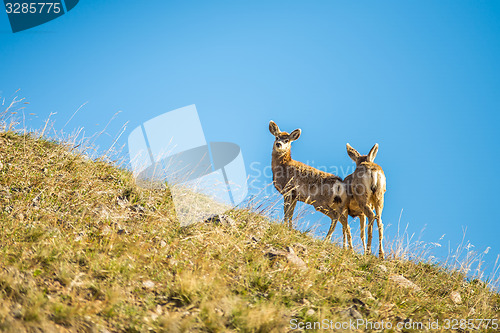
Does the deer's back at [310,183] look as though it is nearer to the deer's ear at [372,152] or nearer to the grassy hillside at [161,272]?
the deer's ear at [372,152]

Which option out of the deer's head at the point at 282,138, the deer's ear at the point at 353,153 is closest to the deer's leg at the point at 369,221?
the deer's ear at the point at 353,153

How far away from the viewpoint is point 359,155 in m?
9.12

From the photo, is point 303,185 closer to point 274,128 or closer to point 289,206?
point 289,206

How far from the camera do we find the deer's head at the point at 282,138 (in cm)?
976

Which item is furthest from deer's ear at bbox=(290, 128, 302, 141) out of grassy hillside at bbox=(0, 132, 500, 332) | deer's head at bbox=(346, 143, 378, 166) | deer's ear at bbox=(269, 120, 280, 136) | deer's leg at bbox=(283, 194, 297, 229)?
grassy hillside at bbox=(0, 132, 500, 332)

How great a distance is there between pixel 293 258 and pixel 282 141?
13.7 ft

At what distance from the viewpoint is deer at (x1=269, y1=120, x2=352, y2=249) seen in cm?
888

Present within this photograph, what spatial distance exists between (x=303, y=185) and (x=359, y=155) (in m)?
1.46

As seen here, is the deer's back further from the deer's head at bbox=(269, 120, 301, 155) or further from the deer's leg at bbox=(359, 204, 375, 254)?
the deer's leg at bbox=(359, 204, 375, 254)

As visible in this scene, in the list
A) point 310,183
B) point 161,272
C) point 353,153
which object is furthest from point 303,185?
point 161,272

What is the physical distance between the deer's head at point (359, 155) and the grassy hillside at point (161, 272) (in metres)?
2.19

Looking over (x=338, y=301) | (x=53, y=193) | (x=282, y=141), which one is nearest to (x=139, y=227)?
(x=53, y=193)

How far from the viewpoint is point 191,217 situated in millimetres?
7211

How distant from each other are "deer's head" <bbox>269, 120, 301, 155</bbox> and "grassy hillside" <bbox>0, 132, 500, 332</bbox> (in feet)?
7.48
